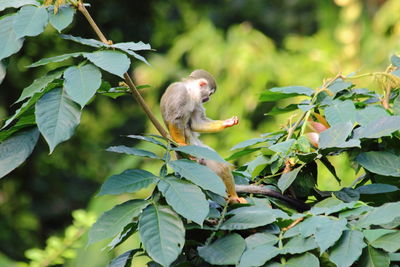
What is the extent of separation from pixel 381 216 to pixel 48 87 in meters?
0.62

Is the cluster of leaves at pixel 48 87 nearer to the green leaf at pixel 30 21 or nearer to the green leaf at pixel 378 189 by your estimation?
the green leaf at pixel 30 21

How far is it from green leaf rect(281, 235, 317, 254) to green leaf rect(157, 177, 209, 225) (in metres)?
0.16

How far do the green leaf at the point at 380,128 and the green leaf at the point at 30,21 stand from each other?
2.24ft

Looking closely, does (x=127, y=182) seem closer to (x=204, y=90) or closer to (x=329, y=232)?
(x=329, y=232)

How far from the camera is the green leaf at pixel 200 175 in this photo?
3.46ft

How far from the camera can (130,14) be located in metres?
6.07

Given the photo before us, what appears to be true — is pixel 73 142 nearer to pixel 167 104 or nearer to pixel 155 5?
pixel 155 5

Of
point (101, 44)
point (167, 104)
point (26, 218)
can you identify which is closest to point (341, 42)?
point (26, 218)

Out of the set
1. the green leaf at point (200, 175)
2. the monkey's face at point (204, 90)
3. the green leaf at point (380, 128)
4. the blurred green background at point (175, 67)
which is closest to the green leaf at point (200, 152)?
the green leaf at point (200, 175)

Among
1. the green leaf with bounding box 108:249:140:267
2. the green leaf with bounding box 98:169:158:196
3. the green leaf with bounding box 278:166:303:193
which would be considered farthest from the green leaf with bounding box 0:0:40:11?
the green leaf with bounding box 278:166:303:193

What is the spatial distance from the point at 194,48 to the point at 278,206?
3.87 meters

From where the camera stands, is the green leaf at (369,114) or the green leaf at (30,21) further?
the green leaf at (369,114)

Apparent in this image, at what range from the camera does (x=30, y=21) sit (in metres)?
1.09

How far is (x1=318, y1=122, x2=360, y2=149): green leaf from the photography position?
1266 mm
